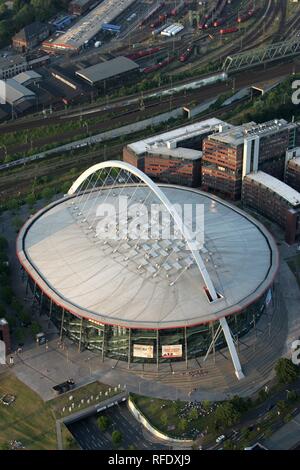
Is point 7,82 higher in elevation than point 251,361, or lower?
higher

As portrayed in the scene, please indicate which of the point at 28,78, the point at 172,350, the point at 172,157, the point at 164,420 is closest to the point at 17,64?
the point at 28,78

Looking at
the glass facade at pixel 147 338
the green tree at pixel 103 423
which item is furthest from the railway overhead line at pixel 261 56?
the green tree at pixel 103 423

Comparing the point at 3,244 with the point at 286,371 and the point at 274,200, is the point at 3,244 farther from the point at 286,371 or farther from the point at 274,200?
the point at 286,371

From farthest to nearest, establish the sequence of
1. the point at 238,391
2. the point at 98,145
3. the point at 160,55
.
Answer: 1. the point at 160,55
2. the point at 98,145
3. the point at 238,391

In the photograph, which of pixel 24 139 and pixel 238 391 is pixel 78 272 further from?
pixel 24 139

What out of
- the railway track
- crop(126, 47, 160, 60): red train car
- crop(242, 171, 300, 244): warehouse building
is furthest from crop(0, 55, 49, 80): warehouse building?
crop(242, 171, 300, 244): warehouse building

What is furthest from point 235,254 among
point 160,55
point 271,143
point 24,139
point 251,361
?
point 160,55

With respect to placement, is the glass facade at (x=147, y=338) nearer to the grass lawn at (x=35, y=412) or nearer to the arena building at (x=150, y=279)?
the arena building at (x=150, y=279)
